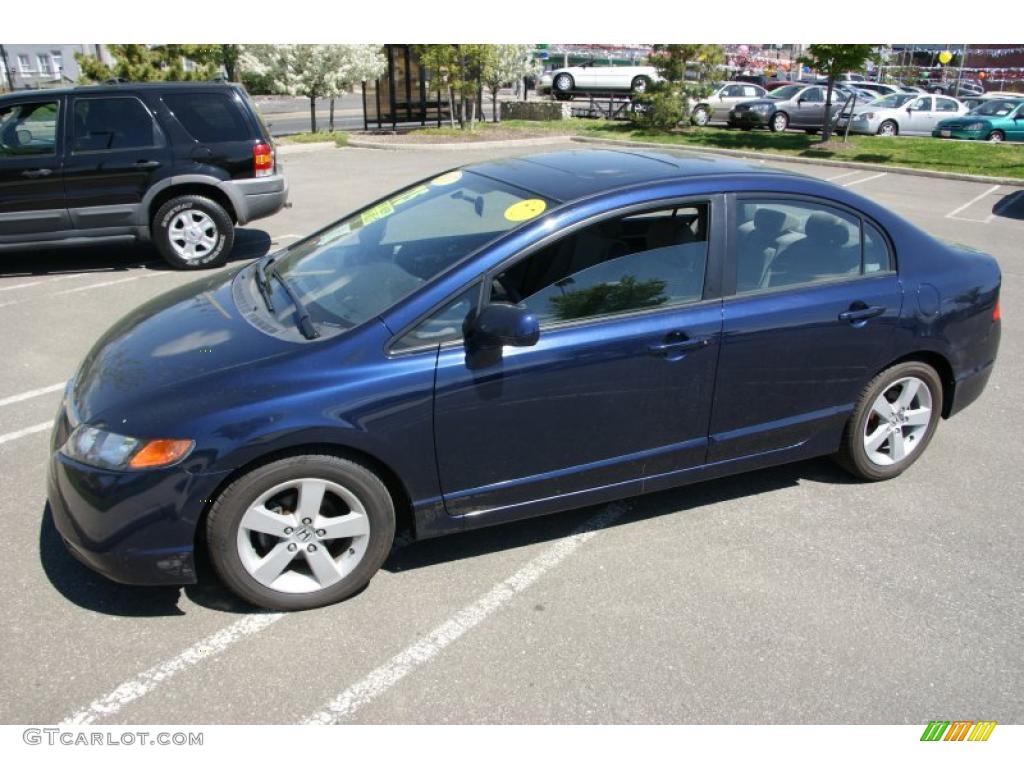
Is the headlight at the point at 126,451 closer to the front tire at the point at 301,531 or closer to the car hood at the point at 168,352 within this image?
the car hood at the point at 168,352

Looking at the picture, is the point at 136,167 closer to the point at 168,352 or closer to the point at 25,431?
the point at 25,431

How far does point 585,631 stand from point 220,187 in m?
7.04

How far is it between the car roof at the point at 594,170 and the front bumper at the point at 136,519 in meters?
1.85

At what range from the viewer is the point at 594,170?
384 cm

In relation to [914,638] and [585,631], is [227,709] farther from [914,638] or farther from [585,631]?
[914,638]

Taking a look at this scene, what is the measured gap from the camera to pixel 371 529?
319cm

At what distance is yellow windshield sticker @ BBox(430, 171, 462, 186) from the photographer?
4145 millimetres

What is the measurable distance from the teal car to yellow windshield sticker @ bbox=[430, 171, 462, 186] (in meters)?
24.1

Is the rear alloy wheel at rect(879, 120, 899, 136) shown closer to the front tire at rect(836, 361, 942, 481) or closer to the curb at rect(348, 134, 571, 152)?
the curb at rect(348, 134, 571, 152)

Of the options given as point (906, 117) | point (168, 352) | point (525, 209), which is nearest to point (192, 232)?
point (168, 352)

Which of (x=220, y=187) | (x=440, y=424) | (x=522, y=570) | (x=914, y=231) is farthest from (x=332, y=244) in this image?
(x=220, y=187)

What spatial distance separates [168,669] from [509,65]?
2885 cm

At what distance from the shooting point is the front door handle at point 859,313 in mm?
3846
